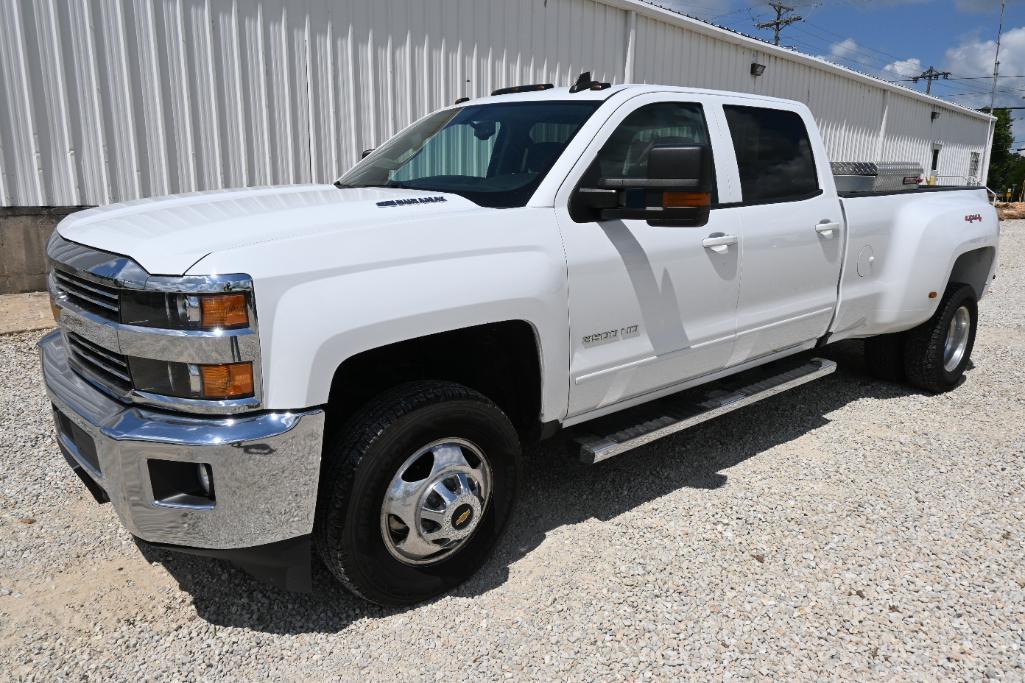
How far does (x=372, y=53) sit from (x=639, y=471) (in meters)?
6.07

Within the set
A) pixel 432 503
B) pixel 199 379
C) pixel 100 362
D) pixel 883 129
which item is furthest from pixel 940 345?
pixel 883 129

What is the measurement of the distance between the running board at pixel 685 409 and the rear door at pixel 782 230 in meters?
0.22

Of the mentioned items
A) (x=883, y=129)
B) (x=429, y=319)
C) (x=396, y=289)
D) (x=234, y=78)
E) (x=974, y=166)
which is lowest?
(x=429, y=319)

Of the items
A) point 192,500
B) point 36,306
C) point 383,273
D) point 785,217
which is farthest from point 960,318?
point 36,306

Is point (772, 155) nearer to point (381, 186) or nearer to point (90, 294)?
point (381, 186)

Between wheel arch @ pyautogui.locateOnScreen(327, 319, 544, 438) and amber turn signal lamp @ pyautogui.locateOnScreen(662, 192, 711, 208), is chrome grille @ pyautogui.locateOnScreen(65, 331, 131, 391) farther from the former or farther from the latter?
amber turn signal lamp @ pyautogui.locateOnScreen(662, 192, 711, 208)

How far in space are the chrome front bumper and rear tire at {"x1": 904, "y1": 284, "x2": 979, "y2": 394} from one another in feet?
15.4

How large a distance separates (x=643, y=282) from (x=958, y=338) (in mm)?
3806

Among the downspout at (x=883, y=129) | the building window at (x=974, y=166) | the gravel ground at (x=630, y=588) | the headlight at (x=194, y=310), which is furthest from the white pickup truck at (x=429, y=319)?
the building window at (x=974, y=166)

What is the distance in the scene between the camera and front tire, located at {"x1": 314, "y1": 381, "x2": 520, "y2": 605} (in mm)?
2535

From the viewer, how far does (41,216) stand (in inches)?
260

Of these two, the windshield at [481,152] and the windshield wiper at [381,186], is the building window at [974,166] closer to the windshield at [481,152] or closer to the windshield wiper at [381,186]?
the windshield at [481,152]

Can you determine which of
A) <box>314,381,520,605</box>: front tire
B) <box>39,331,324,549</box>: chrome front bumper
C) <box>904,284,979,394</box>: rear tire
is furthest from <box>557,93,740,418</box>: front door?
<box>904,284,979,394</box>: rear tire

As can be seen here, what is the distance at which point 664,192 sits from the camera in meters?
2.88
